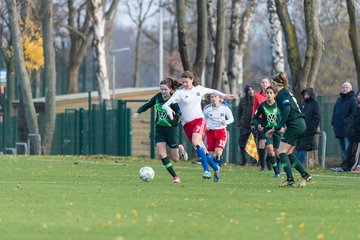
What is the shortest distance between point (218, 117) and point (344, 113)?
12.8 ft

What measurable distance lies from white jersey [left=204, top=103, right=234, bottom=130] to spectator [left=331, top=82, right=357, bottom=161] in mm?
3551

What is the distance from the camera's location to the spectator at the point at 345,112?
2777 cm

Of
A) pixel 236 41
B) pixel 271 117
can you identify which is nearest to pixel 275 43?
pixel 236 41

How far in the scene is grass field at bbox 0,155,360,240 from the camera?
12711mm

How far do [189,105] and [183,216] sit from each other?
7.65 m

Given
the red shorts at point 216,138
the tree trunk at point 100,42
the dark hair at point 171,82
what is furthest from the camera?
the tree trunk at point 100,42

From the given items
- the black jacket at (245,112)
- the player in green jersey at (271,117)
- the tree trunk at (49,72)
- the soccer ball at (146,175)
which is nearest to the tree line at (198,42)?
the tree trunk at (49,72)

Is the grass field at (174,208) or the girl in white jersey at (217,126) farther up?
the girl in white jersey at (217,126)

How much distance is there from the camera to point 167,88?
2208 cm

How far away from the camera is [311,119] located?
90.9ft

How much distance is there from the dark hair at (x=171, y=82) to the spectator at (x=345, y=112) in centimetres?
644

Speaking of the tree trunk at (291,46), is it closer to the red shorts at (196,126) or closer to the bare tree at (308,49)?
the bare tree at (308,49)

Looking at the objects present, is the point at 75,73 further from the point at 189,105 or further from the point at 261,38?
the point at 261,38

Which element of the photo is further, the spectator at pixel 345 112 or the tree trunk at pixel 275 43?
the tree trunk at pixel 275 43
